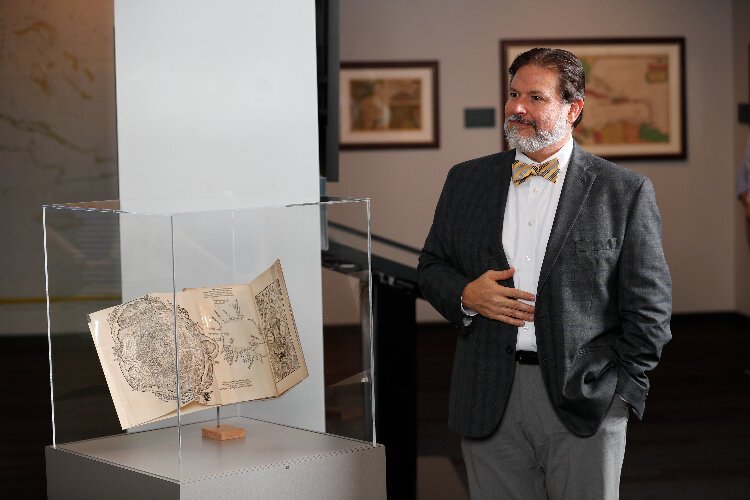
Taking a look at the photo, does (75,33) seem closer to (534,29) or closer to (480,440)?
(480,440)

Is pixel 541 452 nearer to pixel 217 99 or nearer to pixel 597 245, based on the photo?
pixel 597 245

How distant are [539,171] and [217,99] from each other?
949 millimetres

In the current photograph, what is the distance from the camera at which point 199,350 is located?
2.47 metres

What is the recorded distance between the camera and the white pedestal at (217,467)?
2373 mm

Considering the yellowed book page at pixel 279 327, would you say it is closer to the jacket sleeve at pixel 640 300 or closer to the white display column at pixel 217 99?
the white display column at pixel 217 99

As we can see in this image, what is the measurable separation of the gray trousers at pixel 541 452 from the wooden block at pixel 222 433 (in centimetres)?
55

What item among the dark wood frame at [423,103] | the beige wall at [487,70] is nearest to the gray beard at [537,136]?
the beige wall at [487,70]

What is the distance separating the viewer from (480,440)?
8.75 ft

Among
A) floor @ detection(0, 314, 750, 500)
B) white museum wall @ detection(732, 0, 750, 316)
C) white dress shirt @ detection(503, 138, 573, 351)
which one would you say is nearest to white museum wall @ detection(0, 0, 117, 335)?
floor @ detection(0, 314, 750, 500)

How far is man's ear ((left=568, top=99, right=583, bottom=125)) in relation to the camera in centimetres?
267

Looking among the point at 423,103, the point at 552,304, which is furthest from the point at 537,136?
the point at 423,103

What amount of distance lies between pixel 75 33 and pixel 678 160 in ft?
18.7

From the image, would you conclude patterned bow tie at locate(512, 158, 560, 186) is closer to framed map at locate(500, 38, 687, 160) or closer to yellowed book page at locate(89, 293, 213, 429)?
yellowed book page at locate(89, 293, 213, 429)

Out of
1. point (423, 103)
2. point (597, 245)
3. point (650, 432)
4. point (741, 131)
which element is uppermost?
point (423, 103)
